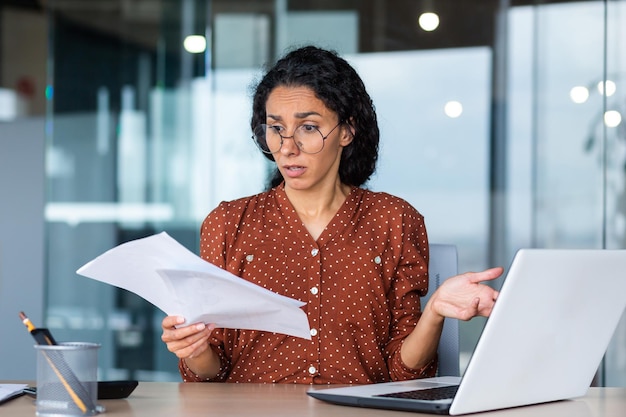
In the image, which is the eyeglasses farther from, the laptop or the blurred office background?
the blurred office background

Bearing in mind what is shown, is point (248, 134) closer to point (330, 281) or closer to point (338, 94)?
point (338, 94)

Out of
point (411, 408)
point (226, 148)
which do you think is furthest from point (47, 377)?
point (226, 148)

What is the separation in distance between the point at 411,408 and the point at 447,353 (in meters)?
0.73

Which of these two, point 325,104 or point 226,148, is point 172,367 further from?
point 325,104

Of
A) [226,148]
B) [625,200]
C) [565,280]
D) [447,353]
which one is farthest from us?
[226,148]

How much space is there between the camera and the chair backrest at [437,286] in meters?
2.15

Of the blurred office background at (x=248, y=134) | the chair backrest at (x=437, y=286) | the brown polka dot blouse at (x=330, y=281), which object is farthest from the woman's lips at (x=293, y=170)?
the blurred office background at (x=248, y=134)

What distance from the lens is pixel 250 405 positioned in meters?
1.52

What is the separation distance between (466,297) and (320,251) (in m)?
0.54

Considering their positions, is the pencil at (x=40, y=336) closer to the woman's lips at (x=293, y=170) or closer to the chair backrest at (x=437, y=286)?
the woman's lips at (x=293, y=170)

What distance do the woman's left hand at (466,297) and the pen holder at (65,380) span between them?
0.66 metres

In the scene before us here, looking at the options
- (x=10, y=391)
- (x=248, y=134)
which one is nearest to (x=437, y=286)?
(x=10, y=391)

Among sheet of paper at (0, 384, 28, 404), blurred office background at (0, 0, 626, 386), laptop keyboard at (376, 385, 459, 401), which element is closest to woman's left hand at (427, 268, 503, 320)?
laptop keyboard at (376, 385, 459, 401)

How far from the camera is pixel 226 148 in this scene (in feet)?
14.1
